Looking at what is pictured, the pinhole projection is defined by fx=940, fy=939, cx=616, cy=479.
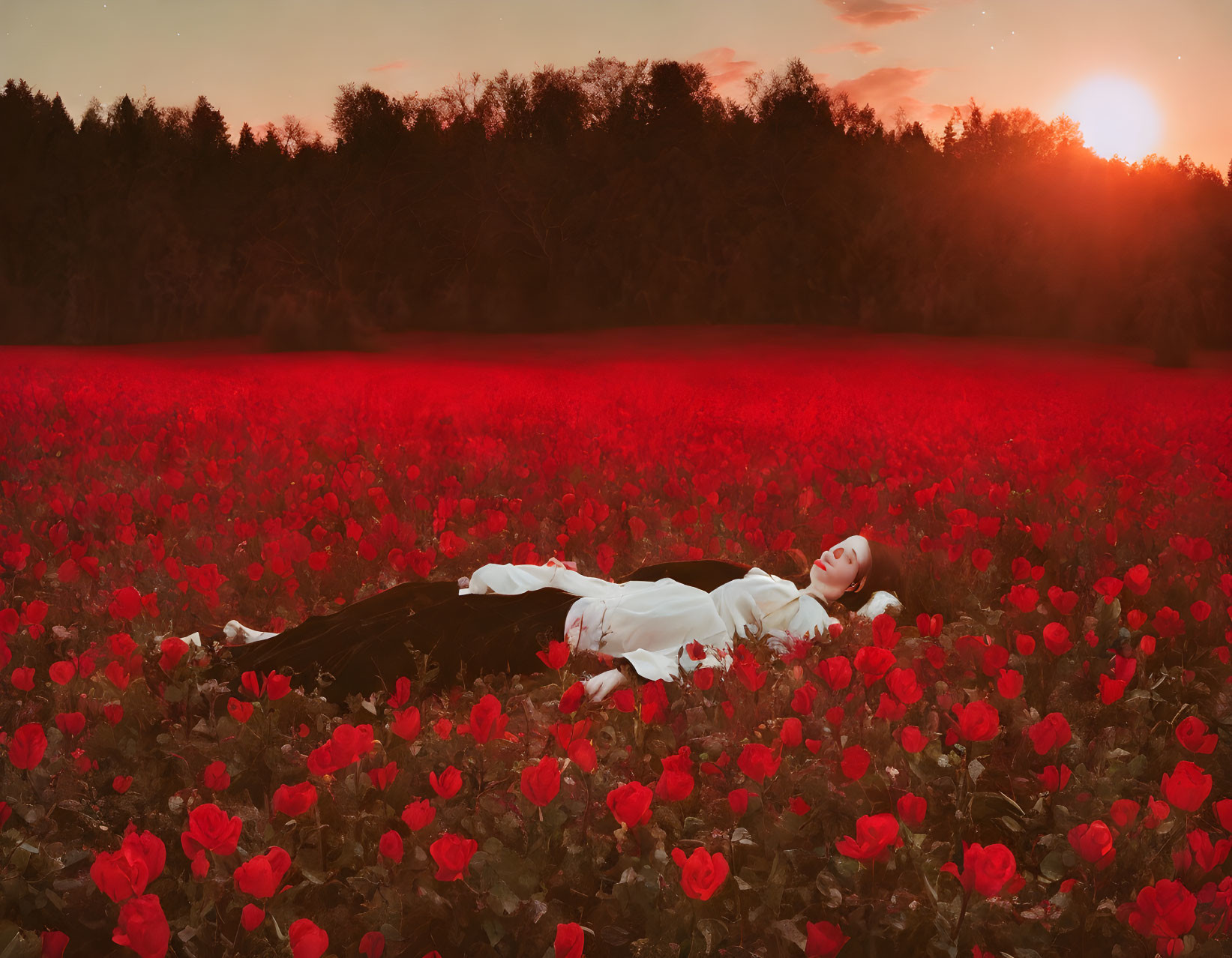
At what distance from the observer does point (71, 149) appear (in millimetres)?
33594

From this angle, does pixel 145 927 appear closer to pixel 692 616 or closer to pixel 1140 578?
pixel 692 616

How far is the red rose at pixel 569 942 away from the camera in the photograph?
1.82m

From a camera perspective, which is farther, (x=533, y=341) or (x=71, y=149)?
(x=71, y=149)

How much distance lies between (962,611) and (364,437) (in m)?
5.83

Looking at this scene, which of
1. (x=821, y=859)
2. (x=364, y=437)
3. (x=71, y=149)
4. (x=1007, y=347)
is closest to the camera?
(x=821, y=859)

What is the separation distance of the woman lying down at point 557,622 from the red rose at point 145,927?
1.59 meters

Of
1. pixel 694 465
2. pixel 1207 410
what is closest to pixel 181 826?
pixel 694 465

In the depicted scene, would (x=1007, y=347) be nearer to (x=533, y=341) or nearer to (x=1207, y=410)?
(x=1207, y=410)

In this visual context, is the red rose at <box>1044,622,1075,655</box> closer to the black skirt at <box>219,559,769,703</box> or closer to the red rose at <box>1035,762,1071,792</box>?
the red rose at <box>1035,762,1071,792</box>

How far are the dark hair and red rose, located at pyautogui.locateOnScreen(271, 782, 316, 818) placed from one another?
2764 millimetres

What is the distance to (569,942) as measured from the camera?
1.83m

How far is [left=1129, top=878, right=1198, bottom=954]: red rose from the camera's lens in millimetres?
1796

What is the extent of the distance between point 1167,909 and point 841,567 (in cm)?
244

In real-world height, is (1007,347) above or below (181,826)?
above
